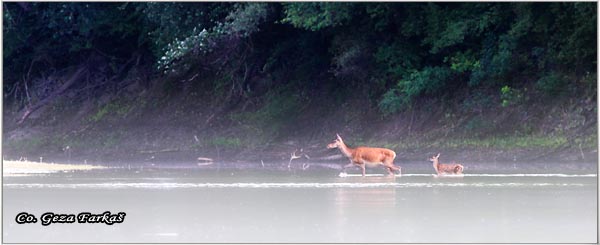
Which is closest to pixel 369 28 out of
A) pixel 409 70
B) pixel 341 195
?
pixel 409 70

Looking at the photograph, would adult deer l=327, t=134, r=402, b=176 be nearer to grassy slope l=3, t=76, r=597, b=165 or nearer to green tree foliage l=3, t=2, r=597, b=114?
grassy slope l=3, t=76, r=597, b=165

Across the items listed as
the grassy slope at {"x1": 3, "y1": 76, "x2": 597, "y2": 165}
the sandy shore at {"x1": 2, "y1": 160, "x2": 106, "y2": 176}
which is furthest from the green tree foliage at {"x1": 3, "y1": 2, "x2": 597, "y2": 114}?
the sandy shore at {"x1": 2, "y1": 160, "x2": 106, "y2": 176}

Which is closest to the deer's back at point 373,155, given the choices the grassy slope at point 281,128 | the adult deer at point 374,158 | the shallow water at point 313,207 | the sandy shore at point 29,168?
the adult deer at point 374,158

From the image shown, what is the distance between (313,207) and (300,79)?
692 inches

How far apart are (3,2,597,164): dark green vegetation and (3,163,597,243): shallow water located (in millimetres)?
5895

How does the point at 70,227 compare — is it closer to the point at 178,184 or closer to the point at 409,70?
the point at 178,184

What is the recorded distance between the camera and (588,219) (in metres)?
14.9

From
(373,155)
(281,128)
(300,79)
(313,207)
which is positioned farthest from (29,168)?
(300,79)

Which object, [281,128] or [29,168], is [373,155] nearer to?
[29,168]

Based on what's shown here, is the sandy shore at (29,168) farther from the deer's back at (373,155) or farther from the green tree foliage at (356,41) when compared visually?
the green tree foliage at (356,41)

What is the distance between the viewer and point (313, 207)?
16484 millimetres

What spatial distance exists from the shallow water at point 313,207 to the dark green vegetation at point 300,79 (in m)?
5.90

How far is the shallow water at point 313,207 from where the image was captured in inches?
533

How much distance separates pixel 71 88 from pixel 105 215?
2319 centimetres
